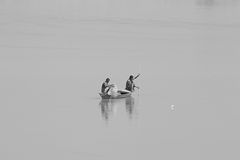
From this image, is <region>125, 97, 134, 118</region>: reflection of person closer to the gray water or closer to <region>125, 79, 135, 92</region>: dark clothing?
the gray water

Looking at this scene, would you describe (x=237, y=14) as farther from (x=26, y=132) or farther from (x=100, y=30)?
(x=26, y=132)

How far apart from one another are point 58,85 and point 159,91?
4340 millimetres

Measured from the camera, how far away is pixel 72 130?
24609 mm

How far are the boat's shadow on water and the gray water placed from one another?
0.12 feet

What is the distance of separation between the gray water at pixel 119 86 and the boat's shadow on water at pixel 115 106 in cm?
4

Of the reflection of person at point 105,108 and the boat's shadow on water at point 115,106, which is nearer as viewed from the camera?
the reflection of person at point 105,108

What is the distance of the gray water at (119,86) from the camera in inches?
898

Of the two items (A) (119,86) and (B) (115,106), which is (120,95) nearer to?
(B) (115,106)

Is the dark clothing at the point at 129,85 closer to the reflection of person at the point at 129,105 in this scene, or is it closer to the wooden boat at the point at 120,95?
the wooden boat at the point at 120,95

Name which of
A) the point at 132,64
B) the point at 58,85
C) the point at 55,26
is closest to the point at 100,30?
the point at 55,26

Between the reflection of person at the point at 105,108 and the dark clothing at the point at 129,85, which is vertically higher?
the dark clothing at the point at 129,85

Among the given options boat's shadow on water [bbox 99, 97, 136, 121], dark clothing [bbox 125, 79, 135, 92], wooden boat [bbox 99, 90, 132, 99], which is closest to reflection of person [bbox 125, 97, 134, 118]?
boat's shadow on water [bbox 99, 97, 136, 121]

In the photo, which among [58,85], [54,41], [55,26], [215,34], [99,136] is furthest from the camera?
[55,26]

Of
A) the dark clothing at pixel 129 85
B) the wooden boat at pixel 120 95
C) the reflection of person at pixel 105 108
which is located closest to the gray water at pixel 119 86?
the reflection of person at pixel 105 108
